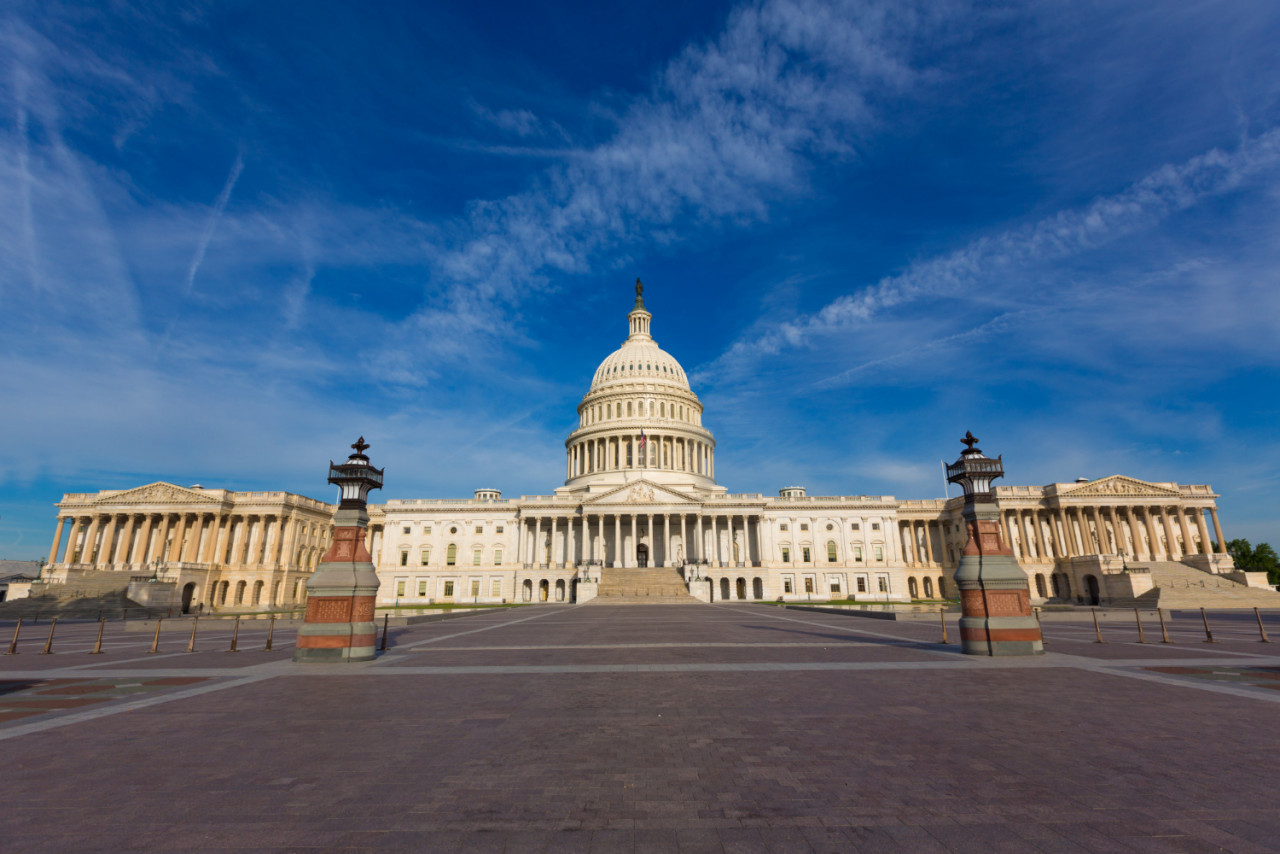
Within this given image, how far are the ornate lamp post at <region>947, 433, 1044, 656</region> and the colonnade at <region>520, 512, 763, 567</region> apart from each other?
69.6 meters

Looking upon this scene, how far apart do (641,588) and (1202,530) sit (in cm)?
7986

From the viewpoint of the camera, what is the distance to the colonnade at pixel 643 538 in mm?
88750

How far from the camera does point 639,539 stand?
305ft

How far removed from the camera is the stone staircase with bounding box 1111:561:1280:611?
57188 millimetres

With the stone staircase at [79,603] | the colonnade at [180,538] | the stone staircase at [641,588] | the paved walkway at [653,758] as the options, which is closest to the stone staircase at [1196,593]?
the stone staircase at [641,588]

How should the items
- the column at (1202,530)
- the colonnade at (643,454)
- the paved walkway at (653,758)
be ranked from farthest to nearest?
the colonnade at (643,454)
the column at (1202,530)
the paved walkway at (653,758)

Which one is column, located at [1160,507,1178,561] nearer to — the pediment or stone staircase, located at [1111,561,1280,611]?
stone staircase, located at [1111,561,1280,611]

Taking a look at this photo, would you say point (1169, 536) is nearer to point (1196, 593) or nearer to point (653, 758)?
point (1196, 593)

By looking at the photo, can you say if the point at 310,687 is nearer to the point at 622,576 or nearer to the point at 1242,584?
the point at 622,576

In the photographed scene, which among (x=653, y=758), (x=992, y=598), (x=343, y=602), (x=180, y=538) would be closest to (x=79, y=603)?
(x=180, y=538)

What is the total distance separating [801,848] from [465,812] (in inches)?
121

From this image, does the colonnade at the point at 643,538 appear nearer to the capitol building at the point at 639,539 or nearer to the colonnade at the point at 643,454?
the capitol building at the point at 639,539

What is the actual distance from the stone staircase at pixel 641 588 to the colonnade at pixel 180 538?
162 feet

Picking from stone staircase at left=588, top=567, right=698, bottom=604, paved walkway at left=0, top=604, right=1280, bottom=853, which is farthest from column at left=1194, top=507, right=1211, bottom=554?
paved walkway at left=0, top=604, right=1280, bottom=853
